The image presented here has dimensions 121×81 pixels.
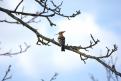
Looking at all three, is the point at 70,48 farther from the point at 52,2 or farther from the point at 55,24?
the point at 52,2

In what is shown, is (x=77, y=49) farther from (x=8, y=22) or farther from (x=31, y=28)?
(x=8, y=22)

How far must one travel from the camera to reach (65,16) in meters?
7.07

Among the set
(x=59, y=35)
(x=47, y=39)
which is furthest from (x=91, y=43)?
(x=59, y=35)

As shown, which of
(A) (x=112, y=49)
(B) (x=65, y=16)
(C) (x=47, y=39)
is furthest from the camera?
(B) (x=65, y=16)

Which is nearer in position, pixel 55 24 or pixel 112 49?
pixel 112 49

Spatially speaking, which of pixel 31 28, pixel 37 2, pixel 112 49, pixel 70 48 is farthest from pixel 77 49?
pixel 37 2

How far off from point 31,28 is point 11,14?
18.6 inches

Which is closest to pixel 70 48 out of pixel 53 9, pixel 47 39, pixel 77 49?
pixel 77 49

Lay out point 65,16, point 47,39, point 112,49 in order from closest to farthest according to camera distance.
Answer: point 112,49
point 47,39
point 65,16

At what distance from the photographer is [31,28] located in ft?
22.2

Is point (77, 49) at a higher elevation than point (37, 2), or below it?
below

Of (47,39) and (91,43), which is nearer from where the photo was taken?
(91,43)

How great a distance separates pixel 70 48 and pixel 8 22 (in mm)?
1540

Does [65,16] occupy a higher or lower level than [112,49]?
higher
